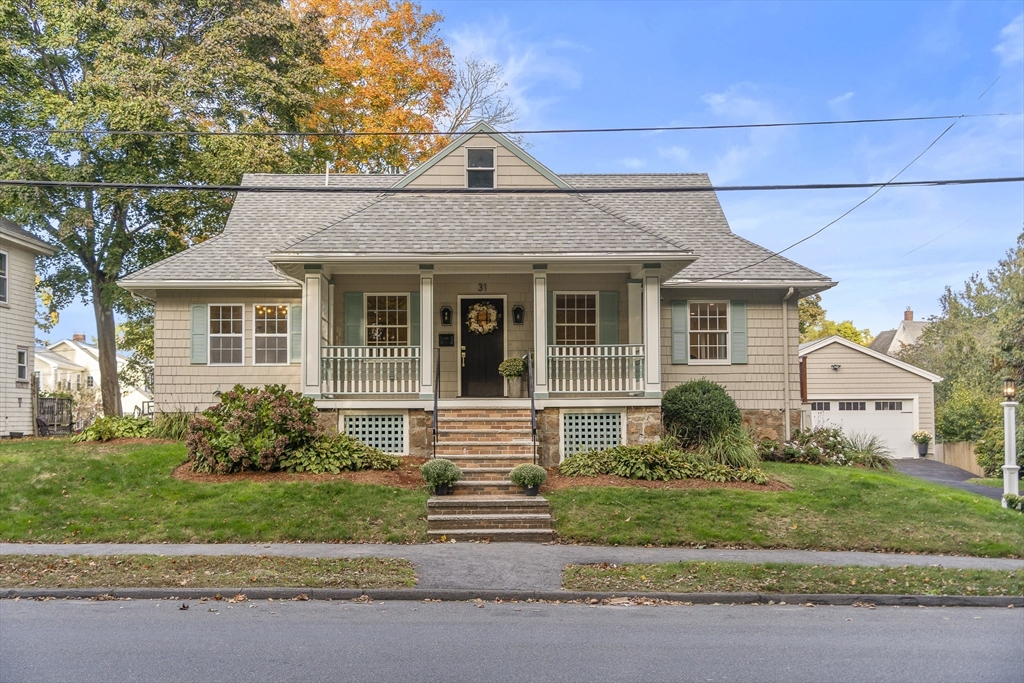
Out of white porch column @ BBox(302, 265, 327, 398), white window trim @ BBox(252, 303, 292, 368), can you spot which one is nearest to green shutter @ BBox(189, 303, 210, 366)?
white window trim @ BBox(252, 303, 292, 368)

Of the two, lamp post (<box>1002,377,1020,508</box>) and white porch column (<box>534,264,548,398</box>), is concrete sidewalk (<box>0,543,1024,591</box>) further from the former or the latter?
white porch column (<box>534,264,548,398</box>)

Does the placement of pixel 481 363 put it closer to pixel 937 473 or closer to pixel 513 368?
pixel 513 368

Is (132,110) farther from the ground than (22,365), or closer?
farther from the ground

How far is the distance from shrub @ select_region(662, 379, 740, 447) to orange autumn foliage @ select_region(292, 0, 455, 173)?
1632 centimetres

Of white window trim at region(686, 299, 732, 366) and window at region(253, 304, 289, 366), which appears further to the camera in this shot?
window at region(253, 304, 289, 366)

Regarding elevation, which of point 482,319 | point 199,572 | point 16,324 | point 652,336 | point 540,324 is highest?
point 16,324

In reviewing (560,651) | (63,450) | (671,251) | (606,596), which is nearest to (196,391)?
(63,450)

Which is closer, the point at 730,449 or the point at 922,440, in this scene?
the point at 730,449

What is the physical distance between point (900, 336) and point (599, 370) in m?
48.0

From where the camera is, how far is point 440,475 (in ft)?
41.6

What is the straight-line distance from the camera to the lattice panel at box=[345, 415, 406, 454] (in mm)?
15836

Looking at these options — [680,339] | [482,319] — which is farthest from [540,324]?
[680,339]

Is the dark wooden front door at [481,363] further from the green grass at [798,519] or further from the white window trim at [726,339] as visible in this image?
the green grass at [798,519]

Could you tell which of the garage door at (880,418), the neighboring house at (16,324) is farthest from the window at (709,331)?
the neighboring house at (16,324)
